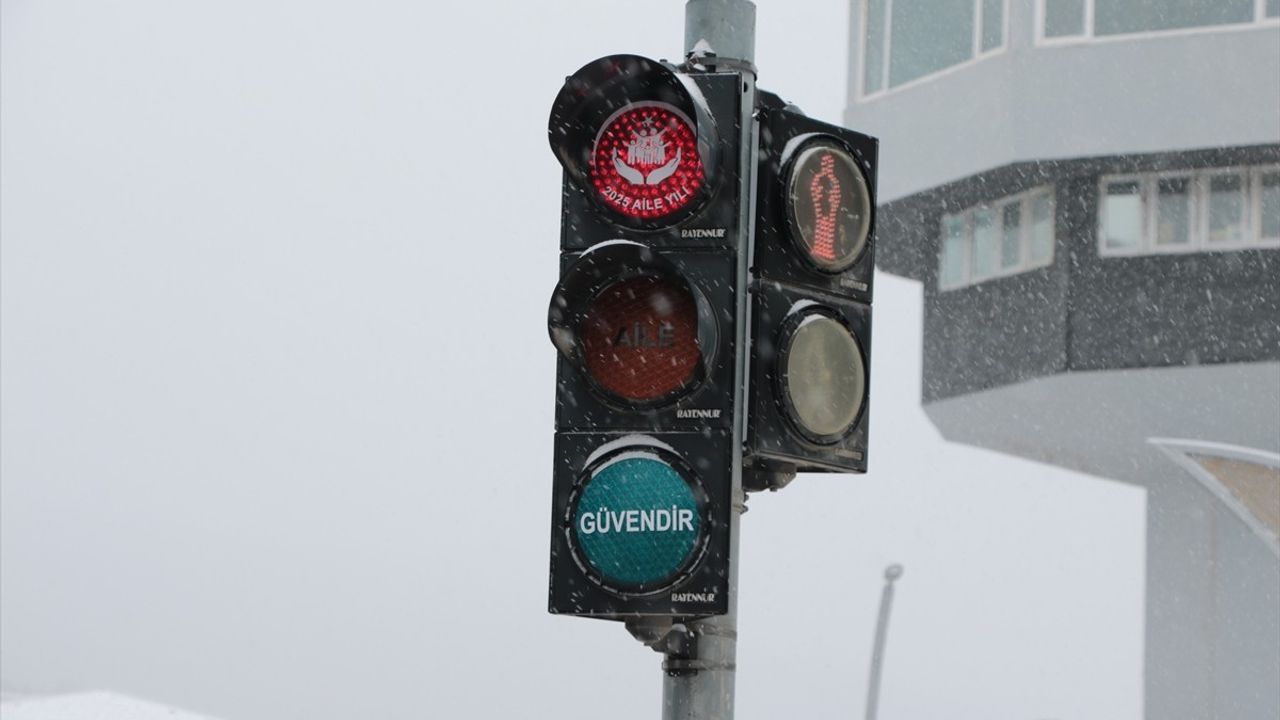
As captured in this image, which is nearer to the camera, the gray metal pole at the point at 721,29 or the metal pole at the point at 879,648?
the gray metal pole at the point at 721,29

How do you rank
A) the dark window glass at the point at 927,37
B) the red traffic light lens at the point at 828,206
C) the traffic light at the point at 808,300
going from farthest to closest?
the dark window glass at the point at 927,37 < the red traffic light lens at the point at 828,206 < the traffic light at the point at 808,300

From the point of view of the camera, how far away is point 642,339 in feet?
14.4

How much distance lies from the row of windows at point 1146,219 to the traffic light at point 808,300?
86.7ft

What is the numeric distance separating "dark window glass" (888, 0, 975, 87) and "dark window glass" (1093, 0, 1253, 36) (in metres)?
2.31

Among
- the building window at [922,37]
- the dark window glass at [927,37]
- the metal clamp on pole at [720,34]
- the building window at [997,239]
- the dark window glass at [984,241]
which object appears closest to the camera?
the metal clamp on pole at [720,34]

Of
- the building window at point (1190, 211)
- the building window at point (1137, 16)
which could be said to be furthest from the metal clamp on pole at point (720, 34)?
the building window at point (1190, 211)

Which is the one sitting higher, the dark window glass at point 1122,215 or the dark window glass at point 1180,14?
the dark window glass at point 1180,14

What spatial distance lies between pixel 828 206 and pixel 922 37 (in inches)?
1036

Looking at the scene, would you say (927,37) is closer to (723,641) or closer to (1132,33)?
(1132,33)

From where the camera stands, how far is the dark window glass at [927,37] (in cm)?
2972

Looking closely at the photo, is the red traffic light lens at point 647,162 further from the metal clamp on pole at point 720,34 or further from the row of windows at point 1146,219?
the row of windows at point 1146,219

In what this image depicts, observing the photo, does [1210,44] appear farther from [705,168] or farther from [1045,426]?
[705,168]

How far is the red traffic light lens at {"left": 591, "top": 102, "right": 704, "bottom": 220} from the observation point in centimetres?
437

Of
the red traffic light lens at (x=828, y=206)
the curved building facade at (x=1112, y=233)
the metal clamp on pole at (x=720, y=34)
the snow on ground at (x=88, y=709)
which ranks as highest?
the curved building facade at (x=1112, y=233)
